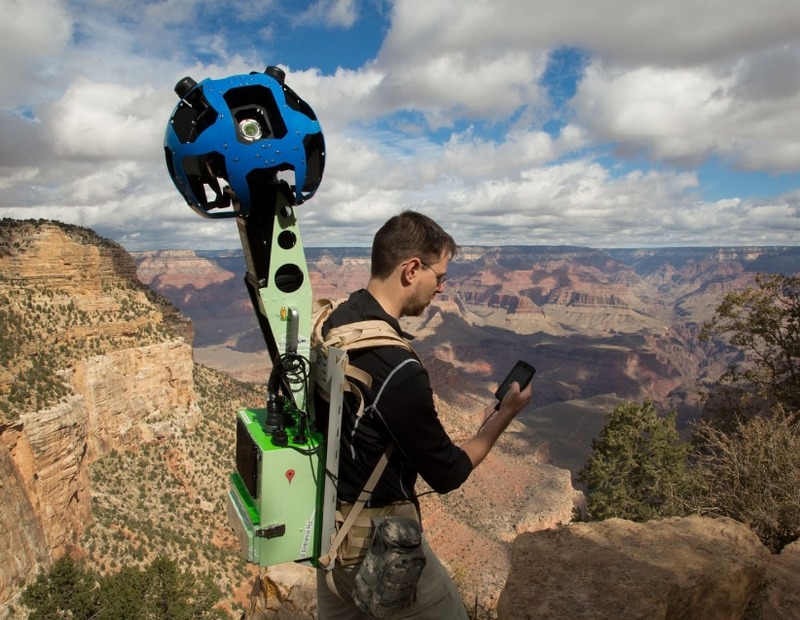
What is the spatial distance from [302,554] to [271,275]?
1.58 metres

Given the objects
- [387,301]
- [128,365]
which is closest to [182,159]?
[387,301]

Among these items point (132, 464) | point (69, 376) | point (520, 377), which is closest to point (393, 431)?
point (520, 377)

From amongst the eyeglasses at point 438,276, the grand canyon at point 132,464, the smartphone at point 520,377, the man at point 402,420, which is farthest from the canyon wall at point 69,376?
the eyeglasses at point 438,276

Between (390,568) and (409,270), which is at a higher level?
(409,270)

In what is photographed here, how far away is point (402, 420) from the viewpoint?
240cm

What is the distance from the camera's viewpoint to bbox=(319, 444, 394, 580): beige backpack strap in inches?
101

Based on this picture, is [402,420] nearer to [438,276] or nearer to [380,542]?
[380,542]

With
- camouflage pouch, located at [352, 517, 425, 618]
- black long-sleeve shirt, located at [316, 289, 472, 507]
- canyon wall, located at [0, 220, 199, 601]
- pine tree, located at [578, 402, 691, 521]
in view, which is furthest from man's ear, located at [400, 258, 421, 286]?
pine tree, located at [578, 402, 691, 521]

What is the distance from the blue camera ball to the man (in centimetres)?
68

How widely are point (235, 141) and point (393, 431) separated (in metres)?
1.70

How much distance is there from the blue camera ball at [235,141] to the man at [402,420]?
68 cm

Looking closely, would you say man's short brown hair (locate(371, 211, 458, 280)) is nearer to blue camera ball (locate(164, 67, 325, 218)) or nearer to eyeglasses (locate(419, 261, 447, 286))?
eyeglasses (locate(419, 261, 447, 286))

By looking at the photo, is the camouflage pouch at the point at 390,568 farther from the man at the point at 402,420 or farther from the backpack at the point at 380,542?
the man at the point at 402,420

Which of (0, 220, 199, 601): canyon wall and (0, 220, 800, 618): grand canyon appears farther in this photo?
(0, 220, 199, 601): canyon wall
